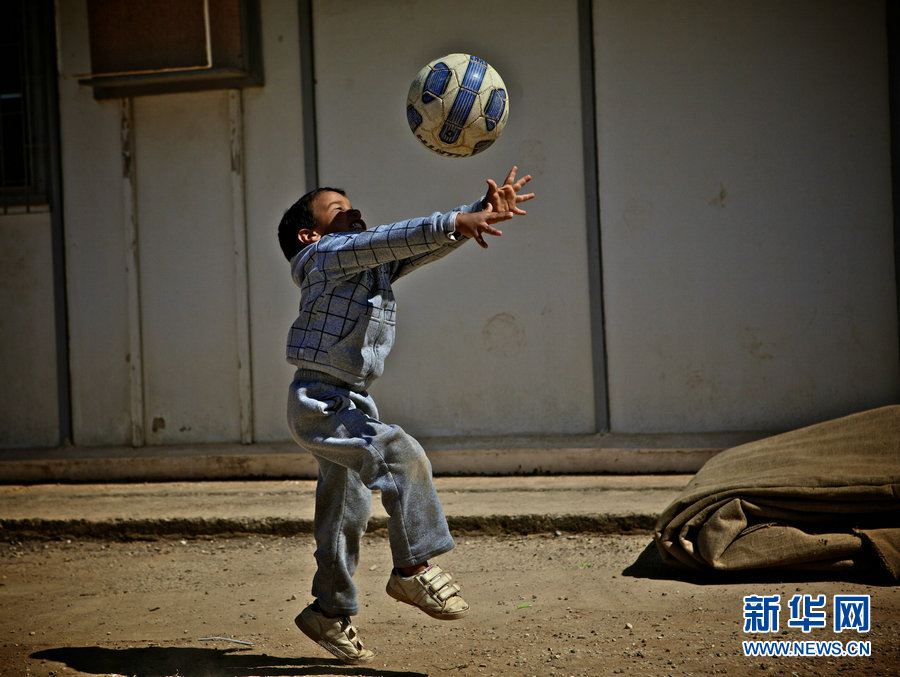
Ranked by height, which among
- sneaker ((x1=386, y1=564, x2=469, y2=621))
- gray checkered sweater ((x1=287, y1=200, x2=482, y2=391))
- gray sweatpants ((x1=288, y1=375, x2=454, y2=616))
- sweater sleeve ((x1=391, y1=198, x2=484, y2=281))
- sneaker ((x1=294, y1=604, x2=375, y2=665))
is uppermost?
sweater sleeve ((x1=391, y1=198, x2=484, y2=281))

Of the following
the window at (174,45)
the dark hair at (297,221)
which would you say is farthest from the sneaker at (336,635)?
the window at (174,45)

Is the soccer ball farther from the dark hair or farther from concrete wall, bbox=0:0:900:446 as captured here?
concrete wall, bbox=0:0:900:446

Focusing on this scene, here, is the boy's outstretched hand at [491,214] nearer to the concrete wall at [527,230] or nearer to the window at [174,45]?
the concrete wall at [527,230]

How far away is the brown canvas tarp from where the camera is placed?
13.3ft

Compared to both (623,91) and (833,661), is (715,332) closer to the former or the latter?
(623,91)

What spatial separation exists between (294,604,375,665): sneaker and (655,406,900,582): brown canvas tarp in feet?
4.99

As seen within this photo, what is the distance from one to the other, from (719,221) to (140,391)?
4.39m

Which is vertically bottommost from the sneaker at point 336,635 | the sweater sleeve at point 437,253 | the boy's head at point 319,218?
the sneaker at point 336,635

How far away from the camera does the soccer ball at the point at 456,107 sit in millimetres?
3627

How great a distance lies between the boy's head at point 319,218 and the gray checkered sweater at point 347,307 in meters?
0.13

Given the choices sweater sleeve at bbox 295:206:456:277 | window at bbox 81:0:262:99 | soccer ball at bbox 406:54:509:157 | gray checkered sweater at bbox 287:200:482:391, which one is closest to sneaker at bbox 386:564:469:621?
gray checkered sweater at bbox 287:200:482:391

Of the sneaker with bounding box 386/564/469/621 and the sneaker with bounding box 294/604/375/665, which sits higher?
the sneaker with bounding box 386/564/469/621

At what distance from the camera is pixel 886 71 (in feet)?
21.1

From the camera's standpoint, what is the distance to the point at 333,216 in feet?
12.1
